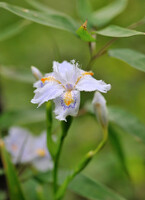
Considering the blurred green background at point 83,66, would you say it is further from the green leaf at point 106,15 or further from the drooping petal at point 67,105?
the drooping petal at point 67,105

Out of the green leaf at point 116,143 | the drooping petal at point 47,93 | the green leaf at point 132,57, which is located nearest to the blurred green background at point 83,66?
the green leaf at point 116,143

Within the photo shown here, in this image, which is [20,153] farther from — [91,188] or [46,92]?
[46,92]

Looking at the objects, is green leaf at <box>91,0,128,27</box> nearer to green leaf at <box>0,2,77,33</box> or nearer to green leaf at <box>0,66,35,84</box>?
green leaf at <box>0,2,77,33</box>

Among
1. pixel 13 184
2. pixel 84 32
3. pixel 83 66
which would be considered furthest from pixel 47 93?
pixel 83 66

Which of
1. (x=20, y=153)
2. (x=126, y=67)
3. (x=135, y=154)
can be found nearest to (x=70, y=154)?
(x=135, y=154)

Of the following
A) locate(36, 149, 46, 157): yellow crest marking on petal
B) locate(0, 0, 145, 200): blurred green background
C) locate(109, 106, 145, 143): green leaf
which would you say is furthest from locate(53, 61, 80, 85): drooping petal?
locate(0, 0, 145, 200): blurred green background
